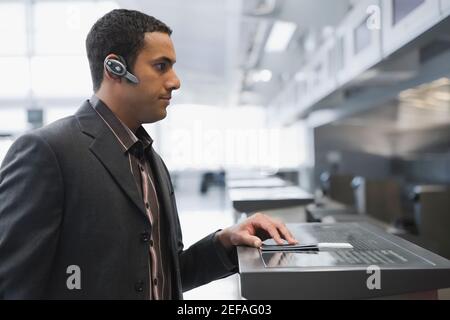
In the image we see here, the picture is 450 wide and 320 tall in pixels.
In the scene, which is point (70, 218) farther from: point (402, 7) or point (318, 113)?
point (318, 113)

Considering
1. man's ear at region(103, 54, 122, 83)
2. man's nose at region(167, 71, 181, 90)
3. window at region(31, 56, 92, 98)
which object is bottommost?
man's nose at region(167, 71, 181, 90)

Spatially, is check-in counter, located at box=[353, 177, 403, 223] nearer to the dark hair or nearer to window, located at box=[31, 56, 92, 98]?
window, located at box=[31, 56, 92, 98]

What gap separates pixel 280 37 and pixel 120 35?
4410 mm

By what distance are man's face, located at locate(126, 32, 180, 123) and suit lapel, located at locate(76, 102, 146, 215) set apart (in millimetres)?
99

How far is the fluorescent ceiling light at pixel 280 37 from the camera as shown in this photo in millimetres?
4812

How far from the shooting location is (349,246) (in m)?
1.06

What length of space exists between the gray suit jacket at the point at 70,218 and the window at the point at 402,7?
1402mm

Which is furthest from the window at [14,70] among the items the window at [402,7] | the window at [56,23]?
the window at [402,7]

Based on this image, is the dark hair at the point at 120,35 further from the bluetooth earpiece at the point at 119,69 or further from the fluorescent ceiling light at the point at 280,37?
the fluorescent ceiling light at the point at 280,37

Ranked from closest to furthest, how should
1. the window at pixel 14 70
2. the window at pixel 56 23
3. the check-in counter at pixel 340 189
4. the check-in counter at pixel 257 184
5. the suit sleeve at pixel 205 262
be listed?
the suit sleeve at pixel 205 262 → the check-in counter at pixel 257 184 → the window at pixel 56 23 → the window at pixel 14 70 → the check-in counter at pixel 340 189

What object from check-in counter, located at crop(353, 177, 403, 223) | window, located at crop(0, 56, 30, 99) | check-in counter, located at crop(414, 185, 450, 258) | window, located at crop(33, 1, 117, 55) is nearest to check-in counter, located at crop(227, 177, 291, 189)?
check-in counter, located at crop(353, 177, 403, 223)

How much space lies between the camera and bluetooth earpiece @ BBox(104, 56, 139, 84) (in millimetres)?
1097
